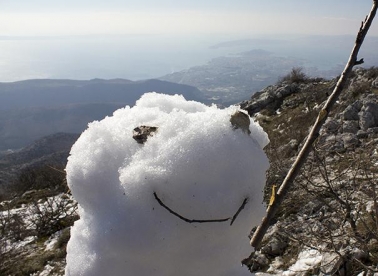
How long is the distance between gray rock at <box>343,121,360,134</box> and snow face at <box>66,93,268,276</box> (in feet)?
35.3

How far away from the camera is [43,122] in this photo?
16950cm

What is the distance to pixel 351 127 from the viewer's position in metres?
10.6

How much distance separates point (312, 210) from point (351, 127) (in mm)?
5348

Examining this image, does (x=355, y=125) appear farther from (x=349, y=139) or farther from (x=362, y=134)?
(x=349, y=139)

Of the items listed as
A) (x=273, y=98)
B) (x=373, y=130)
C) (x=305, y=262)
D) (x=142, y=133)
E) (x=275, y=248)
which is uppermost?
(x=142, y=133)

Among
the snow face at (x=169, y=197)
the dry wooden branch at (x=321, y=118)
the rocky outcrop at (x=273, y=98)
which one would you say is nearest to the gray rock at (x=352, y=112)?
the rocky outcrop at (x=273, y=98)

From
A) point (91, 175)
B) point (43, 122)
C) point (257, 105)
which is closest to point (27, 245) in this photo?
point (91, 175)

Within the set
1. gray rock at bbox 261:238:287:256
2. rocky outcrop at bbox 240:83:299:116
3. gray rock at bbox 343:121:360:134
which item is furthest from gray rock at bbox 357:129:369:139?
rocky outcrop at bbox 240:83:299:116

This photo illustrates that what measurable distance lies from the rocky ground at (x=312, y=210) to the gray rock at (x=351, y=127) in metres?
0.03

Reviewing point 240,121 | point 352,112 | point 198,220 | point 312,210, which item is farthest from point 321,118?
point 352,112

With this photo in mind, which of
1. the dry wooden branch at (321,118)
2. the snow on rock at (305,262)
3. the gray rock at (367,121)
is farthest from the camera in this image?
the gray rock at (367,121)

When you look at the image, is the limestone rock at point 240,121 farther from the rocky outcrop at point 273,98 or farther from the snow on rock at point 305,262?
the rocky outcrop at point 273,98

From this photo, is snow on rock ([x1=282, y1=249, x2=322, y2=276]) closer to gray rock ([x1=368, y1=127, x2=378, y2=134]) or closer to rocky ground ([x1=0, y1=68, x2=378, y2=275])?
rocky ground ([x1=0, y1=68, x2=378, y2=275])

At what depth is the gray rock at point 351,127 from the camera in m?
10.4
